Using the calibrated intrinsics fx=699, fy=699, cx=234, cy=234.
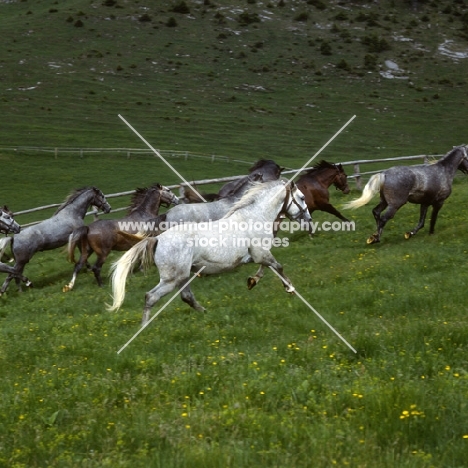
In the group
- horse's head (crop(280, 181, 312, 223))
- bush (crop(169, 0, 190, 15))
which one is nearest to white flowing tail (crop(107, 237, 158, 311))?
horse's head (crop(280, 181, 312, 223))

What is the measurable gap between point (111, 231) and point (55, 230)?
2419mm

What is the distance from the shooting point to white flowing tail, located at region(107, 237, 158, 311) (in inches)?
441

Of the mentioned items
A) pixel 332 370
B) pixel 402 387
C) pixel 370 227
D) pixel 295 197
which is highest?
pixel 402 387

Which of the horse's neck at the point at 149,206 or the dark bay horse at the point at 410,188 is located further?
the horse's neck at the point at 149,206

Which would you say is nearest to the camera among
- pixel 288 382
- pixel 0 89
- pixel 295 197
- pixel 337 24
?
pixel 288 382

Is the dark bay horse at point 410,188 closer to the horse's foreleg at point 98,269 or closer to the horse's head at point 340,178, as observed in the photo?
the horse's head at point 340,178

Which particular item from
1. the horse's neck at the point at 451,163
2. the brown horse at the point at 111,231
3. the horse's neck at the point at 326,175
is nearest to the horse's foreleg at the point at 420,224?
the horse's neck at the point at 451,163

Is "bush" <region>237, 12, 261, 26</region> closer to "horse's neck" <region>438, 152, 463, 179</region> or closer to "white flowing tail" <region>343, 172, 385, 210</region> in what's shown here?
"horse's neck" <region>438, 152, 463, 179</region>

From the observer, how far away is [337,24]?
97.9 metres

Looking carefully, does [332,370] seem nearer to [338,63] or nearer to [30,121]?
[30,121]

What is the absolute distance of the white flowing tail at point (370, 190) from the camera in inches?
698

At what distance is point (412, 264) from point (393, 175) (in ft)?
14.1

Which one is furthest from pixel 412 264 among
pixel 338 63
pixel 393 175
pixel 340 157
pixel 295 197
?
pixel 338 63

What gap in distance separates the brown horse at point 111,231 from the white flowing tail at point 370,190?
17.8ft
